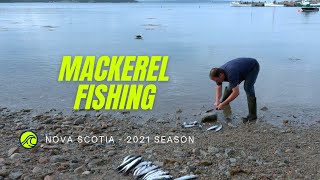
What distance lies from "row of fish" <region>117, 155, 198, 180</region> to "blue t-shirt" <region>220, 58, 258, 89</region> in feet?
9.46

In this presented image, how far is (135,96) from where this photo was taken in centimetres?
1151

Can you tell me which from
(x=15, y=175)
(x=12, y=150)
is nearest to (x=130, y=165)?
(x=15, y=175)

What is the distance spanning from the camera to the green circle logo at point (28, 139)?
7.57m

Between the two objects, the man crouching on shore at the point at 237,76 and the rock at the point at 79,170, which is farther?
the man crouching on shore at the point at 237,76

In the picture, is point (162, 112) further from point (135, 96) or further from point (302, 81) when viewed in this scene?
point (302, 81)

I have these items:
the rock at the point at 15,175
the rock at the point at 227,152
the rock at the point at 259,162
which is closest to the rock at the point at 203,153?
the rock at the point at 227,152

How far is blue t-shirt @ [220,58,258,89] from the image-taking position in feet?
27.3

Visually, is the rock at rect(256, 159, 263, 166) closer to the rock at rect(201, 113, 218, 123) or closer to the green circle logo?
the rock at rect(201, 113, 218, 123)

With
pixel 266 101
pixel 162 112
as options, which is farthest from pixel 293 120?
pixel 162 112

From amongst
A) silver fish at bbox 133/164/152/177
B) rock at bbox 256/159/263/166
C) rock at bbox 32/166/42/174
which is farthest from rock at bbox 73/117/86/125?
rock at bbox 256/159/263/166

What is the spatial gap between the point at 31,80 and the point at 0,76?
1640 mm

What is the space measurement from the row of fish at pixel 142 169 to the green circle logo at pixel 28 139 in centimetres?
214

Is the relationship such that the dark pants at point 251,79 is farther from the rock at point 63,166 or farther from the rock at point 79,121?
the rock at point 63,166

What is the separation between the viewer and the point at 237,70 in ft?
27.7
